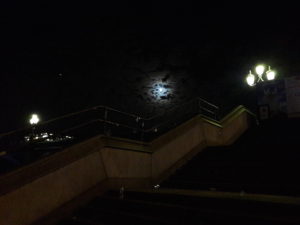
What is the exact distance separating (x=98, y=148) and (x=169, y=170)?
7.76 ft

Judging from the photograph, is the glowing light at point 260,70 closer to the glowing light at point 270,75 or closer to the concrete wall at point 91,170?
the glowing light at point 270,75

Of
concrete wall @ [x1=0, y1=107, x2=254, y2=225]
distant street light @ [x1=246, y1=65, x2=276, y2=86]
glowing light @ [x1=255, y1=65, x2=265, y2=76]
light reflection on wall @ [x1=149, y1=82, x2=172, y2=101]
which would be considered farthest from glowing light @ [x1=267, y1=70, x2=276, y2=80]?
light reflection on wall @ [x1=149, y1=82, x2=172, y2=101]

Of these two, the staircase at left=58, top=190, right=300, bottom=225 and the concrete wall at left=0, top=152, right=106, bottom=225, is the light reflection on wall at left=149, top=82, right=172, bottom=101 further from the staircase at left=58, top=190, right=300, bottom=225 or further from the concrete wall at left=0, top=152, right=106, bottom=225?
the staircase at left=58, top=190, right=300, bottom=225

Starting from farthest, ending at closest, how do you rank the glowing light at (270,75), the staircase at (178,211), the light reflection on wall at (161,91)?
the light reflection on wall at (161,91), the glowing light at (270,75), the staircase at (178,211)

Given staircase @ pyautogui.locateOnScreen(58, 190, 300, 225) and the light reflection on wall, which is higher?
the light reflection on wall

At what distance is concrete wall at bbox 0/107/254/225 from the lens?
5.64 metres

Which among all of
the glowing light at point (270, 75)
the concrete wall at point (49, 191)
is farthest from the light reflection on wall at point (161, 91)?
the concrete wall at point (49, 191)

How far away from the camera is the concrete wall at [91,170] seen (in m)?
5.64

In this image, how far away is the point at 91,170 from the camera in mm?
6969

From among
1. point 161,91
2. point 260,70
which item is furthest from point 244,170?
point 161,91

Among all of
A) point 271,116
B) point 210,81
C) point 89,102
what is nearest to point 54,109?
point 89,102

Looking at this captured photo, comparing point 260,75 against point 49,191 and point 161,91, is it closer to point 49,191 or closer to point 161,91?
point 161,91

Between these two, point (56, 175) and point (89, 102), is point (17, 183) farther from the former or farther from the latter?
point (89, 102)

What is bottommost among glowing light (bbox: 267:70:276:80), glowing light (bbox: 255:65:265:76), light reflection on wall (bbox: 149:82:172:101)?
glowing light (bbox: 267:70:276:80)
